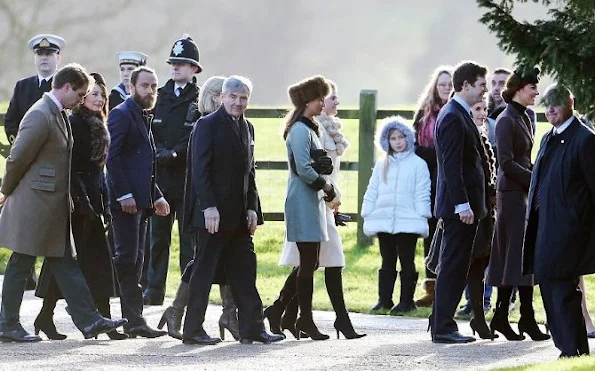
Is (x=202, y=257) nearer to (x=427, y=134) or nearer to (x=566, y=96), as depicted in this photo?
(x=566, y=96)

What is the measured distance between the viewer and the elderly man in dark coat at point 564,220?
8.99m

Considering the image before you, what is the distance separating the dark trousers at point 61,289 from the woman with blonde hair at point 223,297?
73 cm

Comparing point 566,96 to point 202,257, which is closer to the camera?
point 566,96

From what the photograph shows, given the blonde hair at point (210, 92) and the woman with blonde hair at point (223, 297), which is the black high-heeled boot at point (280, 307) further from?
the blonde hair at point (210, 92)

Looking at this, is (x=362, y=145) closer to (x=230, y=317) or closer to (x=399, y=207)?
(x=399, y=207)

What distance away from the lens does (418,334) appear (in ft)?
36.9

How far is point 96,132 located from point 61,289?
1.10 m

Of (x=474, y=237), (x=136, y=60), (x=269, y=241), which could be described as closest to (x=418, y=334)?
(x=474, y=237)

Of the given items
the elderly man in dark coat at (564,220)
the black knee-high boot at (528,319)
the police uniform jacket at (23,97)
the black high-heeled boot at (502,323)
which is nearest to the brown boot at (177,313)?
the black high-heeled boot at (502,323)

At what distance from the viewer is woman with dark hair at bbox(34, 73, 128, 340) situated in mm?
10547

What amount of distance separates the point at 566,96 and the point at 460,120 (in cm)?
154

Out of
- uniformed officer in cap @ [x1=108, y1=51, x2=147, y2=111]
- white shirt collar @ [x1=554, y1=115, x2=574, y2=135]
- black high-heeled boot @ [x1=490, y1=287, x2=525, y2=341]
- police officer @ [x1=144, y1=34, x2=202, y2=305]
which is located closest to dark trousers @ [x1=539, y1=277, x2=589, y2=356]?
white shirt collar @ [x1=554, y1=115, x2=574, y2=135]

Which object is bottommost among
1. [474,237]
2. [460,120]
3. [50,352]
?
[50,352]

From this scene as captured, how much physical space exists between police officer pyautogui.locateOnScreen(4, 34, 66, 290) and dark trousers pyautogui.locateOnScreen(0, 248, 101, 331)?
11.8ft
